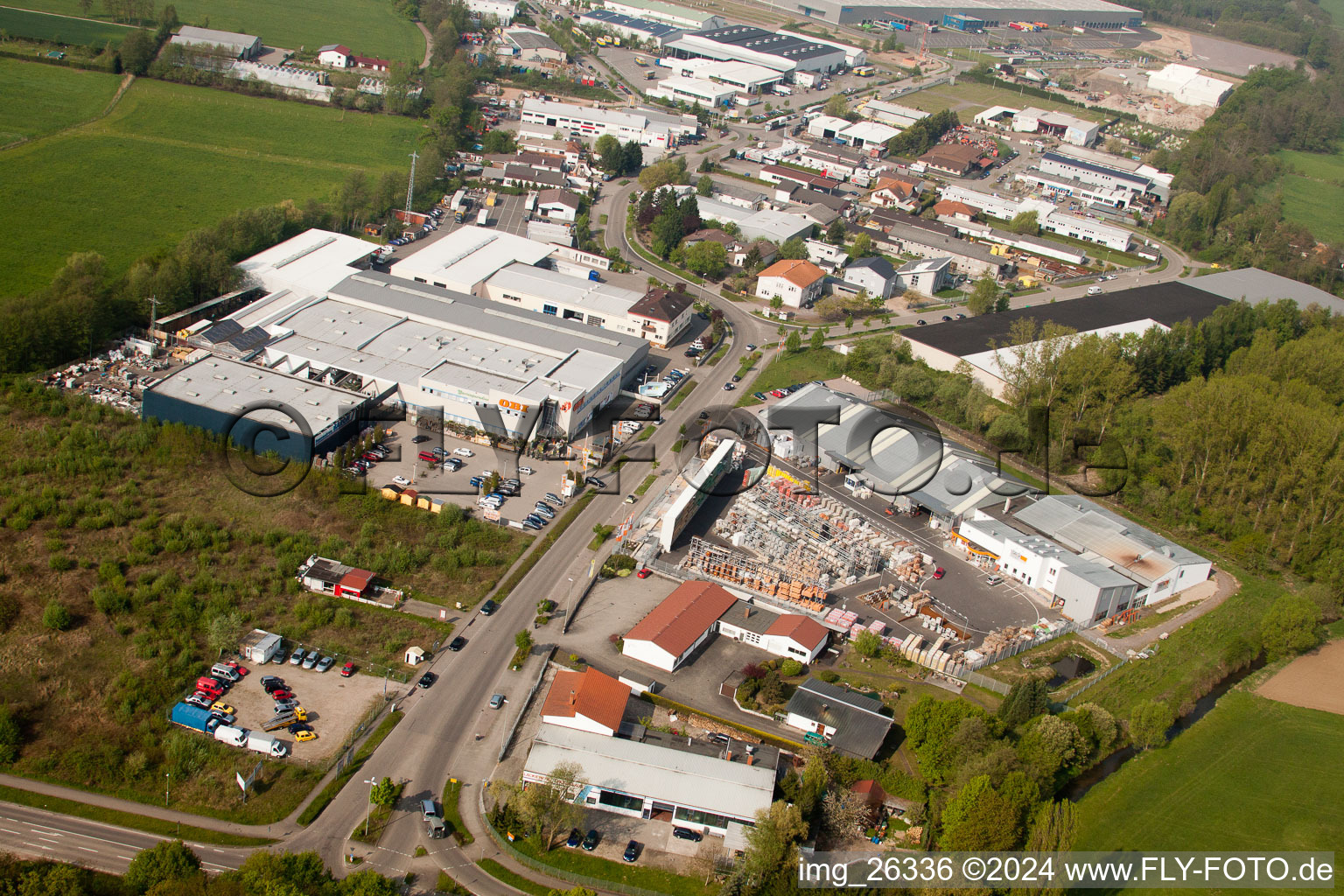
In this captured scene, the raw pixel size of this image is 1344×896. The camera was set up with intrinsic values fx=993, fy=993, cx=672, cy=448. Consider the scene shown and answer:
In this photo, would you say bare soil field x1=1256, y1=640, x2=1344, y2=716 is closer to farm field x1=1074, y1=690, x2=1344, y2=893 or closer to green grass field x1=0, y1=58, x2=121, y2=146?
farm field x1=1074, y1=690, x2=1344, y2=893

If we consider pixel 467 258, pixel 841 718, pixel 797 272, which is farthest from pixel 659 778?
pixel 797 272

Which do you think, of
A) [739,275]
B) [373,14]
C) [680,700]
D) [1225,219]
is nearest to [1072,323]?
[739,275]

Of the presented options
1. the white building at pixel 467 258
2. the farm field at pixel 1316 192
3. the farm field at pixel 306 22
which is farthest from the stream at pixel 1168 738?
the farm field at pixel 306 22

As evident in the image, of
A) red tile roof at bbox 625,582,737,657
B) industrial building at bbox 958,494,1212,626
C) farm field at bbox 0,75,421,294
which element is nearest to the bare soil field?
industrial building at bbox 958,494,1212,626

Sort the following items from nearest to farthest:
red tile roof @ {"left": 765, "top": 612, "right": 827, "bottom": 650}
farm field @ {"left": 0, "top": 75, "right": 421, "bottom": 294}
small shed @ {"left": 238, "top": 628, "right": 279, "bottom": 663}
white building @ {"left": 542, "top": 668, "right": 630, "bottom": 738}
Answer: white building @ {"left": 542, "top": 668, "right": 630, "bottom": 738} < small shed @ {"left": 238, "top": 628, "right": 279, "bottom": 663} < red tile roof @ {"left": 765, "top": 612, "right": 827, "bottom": 650} < farm field @ {"left": 0, "top": 75, "right": 421, "bottom": 294}

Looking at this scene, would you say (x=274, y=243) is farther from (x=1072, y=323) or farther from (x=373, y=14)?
(x=373, y=14)
